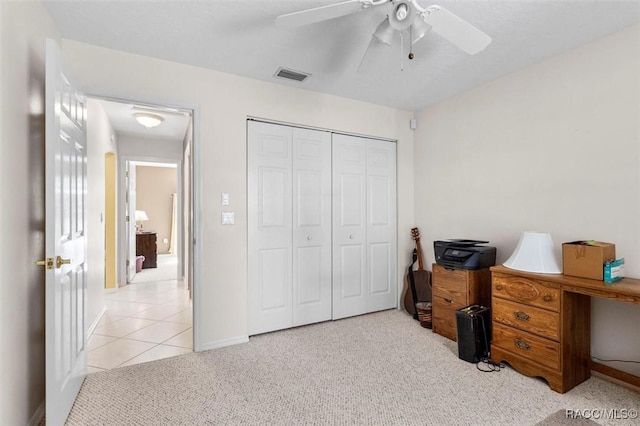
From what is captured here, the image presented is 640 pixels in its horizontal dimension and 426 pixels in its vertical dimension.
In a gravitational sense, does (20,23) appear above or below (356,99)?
below

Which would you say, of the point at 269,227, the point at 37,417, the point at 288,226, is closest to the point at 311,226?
the point at 288,226

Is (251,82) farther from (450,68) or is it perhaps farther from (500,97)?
(500,97)

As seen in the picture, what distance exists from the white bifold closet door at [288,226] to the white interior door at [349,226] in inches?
4.1

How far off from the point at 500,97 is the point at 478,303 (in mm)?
Answer: 1913

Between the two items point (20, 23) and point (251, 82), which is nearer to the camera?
point (20, 23)

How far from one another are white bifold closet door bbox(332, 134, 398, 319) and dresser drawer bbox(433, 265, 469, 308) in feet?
2.61

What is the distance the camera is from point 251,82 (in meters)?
3.06

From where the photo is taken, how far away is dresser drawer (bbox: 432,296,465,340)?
2988 millimetres

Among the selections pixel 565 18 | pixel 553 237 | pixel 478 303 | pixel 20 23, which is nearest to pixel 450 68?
pixel 565 18

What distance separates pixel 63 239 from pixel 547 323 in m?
3.05

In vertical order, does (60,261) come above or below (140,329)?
above

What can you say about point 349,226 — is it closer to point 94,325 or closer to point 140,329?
point 140,329

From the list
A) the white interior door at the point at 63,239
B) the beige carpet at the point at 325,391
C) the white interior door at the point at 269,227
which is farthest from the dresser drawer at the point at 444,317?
the white interior door at the point at 63,239

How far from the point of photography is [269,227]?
321 cm
